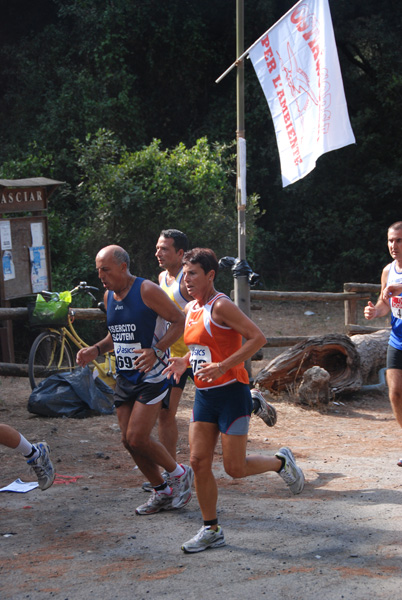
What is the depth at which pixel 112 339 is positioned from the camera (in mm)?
4777

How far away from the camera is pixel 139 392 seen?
4586 mm

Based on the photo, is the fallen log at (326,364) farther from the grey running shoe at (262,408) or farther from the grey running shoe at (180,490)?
the grey running shoe at (180,490)

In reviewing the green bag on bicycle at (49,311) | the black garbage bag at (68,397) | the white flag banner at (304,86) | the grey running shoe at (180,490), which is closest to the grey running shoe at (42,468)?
the grey running shoe at (180,490)

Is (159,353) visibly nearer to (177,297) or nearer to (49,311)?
(177,297)

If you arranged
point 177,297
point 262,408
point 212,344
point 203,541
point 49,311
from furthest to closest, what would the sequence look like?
1. point 49,311
2. point 262,408
3. point 177,297
4. point 212,344
5. point 203,541

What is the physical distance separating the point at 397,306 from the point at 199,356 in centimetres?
220

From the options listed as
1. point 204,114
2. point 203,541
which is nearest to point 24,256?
point 203,541

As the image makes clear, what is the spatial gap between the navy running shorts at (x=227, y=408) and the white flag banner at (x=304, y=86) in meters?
3.70

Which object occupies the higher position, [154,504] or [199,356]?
[199,356]

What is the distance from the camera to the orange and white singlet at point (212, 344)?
13.4ft

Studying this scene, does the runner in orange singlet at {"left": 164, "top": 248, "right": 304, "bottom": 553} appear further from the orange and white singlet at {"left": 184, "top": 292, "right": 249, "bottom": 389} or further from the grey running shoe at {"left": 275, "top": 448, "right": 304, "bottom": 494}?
the grey running shoe at {"left": 275, "top": 448, "right": 304, "bottom": 494}

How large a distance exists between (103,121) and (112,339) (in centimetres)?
1267

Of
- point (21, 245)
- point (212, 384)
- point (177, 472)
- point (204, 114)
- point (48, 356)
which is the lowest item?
point (177, 472)

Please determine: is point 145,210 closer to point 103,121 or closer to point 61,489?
point 103,121
